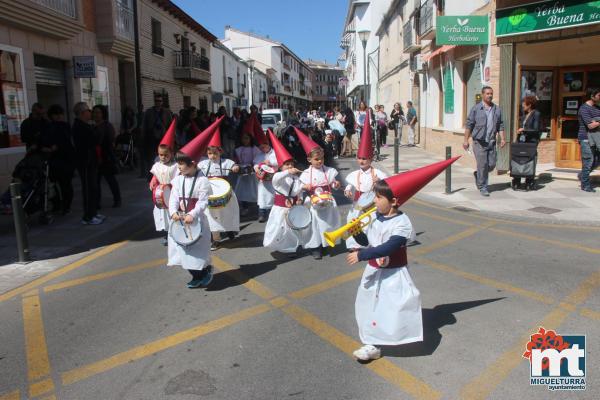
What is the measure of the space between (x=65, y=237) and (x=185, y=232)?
3.49m

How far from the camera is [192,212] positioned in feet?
17.2

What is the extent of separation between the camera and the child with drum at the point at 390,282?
144 inches

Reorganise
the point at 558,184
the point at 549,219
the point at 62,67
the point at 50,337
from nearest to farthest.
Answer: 1. the point at 50,337
2. the point at 549,219
3. the point at 558,184
4. the point at 62,67

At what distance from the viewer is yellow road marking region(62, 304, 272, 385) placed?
3.69 meters

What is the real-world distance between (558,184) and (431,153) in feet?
27.7

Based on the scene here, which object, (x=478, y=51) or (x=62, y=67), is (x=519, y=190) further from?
(x=62, y=67)

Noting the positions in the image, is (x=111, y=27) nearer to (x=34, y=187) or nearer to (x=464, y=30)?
(x=34, y=187)

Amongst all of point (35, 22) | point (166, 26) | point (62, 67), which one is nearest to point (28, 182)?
point (35, 22)

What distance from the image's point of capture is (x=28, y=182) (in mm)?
8445

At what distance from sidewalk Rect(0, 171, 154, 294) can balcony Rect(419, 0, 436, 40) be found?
37.4ft

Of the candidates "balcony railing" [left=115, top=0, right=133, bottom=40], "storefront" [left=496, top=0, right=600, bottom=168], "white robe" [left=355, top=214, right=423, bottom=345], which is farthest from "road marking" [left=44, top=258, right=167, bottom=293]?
"balcony railing" [left=115, top=0, right=133, bottom=40]

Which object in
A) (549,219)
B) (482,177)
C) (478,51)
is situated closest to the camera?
(549,219)

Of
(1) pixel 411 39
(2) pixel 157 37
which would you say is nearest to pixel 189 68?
(2) pixel 157 37

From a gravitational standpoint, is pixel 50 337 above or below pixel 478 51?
below
